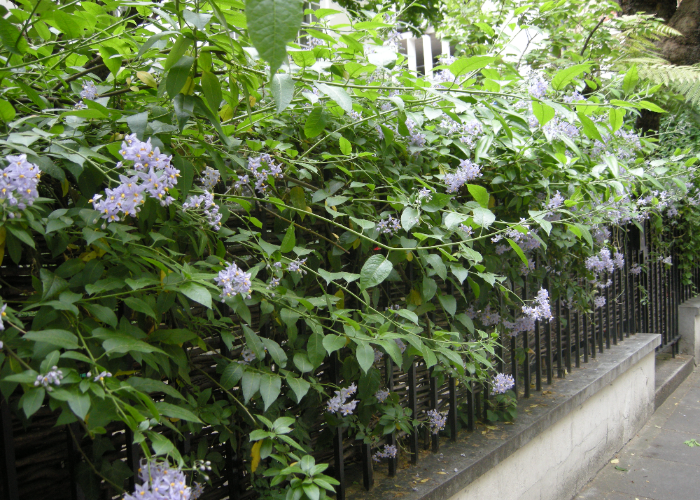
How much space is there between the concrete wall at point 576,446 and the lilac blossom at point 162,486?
1.77 m

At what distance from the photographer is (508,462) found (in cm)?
295

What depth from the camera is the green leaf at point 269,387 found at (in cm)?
152

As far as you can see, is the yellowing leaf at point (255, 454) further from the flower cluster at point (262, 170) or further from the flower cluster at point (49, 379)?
the flower cluster at point (262, 170)

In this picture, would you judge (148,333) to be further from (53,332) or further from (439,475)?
(439,475)

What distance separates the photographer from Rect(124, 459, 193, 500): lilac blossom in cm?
100

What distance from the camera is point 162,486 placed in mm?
1010

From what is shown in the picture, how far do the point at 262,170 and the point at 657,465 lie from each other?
4254mm

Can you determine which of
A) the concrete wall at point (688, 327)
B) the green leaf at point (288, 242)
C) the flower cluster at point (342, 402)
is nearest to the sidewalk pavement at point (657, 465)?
the concrete wall at point (688, 327)

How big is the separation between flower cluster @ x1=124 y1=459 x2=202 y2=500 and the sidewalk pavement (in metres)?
3.64

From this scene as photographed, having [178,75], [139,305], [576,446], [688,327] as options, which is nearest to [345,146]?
[178,75]

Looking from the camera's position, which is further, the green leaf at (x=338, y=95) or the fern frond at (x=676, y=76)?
the fern frond at (x=676, y=76)

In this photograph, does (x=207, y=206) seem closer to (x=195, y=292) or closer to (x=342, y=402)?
A: (x=195, y=292)

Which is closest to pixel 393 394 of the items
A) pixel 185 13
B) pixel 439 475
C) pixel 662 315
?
pixel 439 475

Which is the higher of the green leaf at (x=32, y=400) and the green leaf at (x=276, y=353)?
the green leaf at (x=32, y=400)
